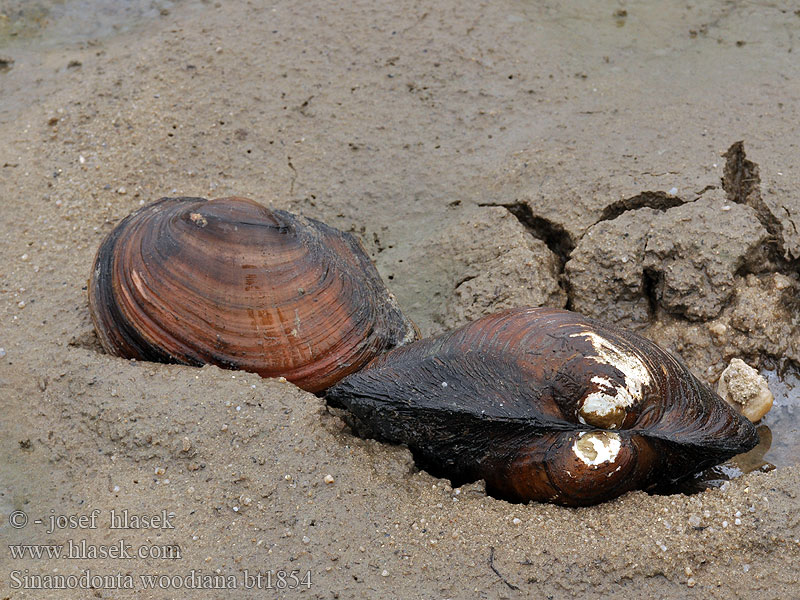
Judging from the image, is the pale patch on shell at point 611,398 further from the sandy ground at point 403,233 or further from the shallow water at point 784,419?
Result: the shallow water at point 784,419

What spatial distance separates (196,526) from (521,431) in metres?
1.18

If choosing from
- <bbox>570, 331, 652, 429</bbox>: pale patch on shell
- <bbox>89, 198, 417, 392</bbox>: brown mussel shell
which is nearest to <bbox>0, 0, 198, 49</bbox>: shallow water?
<bbox>89, 198, 417, 392</bbox>: brown mussel shell

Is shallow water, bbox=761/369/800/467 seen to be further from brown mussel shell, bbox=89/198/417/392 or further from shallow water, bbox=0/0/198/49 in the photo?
shallow water, bbox=0/0/198/49

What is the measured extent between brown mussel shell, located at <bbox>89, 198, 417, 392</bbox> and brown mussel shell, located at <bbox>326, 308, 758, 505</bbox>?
0.30m

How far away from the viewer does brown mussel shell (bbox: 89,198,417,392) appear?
3.24m

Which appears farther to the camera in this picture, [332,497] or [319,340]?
[319,340]

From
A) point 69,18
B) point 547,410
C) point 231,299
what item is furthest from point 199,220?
point 69,18

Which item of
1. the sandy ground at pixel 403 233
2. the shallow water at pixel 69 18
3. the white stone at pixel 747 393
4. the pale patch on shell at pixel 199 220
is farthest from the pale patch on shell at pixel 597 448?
the shallow water at pixel 69 18

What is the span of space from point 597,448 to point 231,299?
5.08 ft

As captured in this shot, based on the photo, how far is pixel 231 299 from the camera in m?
3.25

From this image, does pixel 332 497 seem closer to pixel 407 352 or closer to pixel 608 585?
pixel 407 352

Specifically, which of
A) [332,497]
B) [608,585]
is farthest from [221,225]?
[608,585]

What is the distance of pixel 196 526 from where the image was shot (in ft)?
8.98

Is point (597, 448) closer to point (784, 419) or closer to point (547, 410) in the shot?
point (547, 410)
